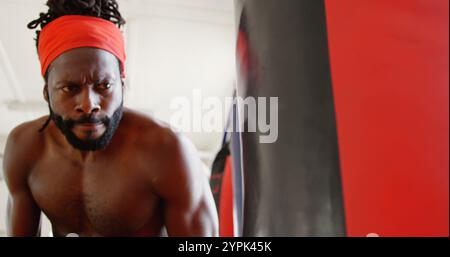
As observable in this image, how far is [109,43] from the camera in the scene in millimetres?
833

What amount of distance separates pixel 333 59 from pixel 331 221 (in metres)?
0.15

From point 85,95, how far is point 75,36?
4.5 inches

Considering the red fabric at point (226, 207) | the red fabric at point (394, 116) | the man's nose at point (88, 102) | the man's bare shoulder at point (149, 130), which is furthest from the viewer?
the red fabric at point (226, 207)

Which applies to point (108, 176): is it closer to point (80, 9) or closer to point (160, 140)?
point (160, 140)

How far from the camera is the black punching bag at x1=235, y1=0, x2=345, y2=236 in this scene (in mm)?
437

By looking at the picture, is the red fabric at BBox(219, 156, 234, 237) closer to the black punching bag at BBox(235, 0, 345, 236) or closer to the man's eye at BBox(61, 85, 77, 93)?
the man's eye at BBox(61, 85, 77, 93)

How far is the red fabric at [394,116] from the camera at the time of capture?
14.5 inches

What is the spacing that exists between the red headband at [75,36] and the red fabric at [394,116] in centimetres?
50

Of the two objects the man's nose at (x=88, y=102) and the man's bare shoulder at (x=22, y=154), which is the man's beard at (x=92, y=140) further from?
the man's bare shoulder at (x=22, y=154)

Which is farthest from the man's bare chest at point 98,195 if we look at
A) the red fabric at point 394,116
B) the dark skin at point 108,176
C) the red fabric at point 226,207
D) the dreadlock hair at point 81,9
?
the red fabric at point 226,207

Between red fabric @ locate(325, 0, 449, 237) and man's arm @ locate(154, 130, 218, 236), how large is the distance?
0.46 meters
